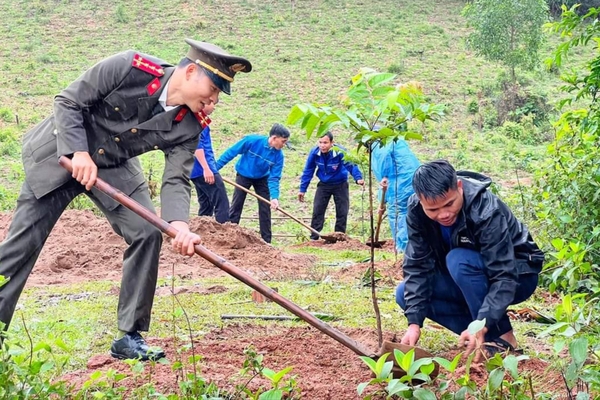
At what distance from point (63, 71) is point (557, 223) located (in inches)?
833

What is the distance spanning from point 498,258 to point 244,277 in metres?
1.29

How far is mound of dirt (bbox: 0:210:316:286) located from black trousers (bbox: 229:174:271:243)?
0.95m

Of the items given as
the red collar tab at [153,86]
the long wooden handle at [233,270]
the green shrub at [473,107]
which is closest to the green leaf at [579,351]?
the long wooden handle at [233,270]

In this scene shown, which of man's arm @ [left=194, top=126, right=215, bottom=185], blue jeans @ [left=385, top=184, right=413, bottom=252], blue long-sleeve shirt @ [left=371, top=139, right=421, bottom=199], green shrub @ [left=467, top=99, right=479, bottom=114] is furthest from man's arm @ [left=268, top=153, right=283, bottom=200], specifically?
green shrub @ [left=467, top=99, right=479, bottom=114]

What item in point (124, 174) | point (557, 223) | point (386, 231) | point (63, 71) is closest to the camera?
point (124, 174)

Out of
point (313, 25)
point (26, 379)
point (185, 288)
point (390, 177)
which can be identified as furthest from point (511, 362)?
point (313, 25)

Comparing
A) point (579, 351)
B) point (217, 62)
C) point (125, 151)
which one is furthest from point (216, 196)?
point (579, 351)

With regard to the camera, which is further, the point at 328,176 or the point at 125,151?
the point at 328,176

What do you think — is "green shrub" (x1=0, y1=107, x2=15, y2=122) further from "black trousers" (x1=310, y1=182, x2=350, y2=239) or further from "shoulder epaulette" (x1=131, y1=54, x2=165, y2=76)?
"shoulder epaulette" (x1=131, y1=54, x2=165, y2=76)

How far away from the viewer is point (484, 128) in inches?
855

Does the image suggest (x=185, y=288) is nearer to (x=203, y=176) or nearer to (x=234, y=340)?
(x=234, y=340)

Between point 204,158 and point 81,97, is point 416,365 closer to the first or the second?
point 81,97

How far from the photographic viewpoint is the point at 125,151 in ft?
13.5

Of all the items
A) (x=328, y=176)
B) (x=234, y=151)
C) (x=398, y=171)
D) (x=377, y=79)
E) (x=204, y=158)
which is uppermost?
(x=377, y=79)
